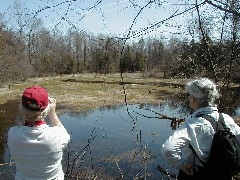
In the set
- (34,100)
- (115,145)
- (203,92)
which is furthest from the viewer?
(115,145)

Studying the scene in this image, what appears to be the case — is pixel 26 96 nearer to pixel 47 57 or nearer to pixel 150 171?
pixel 150 171

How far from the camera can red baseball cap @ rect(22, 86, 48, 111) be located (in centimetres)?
223

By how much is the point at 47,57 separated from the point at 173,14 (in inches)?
2127

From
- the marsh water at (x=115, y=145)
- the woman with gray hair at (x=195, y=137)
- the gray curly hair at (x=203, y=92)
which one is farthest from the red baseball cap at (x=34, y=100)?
the marsh water at (x=115, y=145)

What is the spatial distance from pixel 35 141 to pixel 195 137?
1.09 m

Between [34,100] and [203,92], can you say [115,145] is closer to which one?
[203,92]

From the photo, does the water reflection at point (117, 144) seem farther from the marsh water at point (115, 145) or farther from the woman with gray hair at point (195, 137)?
the woman with gray hair at point (195, 137)

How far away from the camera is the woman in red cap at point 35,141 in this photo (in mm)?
2266

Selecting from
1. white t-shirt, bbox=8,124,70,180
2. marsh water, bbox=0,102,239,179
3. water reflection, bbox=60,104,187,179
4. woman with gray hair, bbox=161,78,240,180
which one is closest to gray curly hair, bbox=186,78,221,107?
woman with gray hair, bbox=161,78,240,180

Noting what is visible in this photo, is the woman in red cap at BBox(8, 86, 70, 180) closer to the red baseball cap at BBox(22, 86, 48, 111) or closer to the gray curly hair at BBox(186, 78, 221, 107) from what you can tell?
the red baseball cap at BBox(22, 86, 48, 111)

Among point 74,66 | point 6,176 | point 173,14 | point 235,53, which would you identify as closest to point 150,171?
point 6,176

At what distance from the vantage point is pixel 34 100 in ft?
7.32

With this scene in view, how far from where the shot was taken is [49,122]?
261cm

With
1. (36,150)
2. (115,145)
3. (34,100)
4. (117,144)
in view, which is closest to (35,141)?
(36,150)
